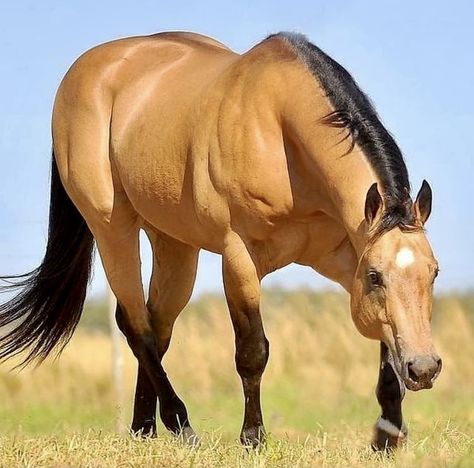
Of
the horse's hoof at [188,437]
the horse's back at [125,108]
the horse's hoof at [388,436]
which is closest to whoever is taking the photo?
the horse's hoof at [388,436]

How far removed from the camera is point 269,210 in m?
5.98

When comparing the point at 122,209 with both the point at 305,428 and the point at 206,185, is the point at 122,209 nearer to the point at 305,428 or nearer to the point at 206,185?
the point at 206,185

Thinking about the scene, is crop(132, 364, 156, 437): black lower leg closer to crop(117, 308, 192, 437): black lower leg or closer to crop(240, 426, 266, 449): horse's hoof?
crop(117, 308, 192, 437): black lower leg

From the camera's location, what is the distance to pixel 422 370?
201 inches

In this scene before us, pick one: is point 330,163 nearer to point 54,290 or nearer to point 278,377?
point 54,290

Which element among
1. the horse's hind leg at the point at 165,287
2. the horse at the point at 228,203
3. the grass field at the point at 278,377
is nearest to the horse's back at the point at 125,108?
the horse at the point at 228,203

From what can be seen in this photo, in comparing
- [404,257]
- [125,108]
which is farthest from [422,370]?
[125,108]

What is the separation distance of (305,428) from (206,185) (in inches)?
148

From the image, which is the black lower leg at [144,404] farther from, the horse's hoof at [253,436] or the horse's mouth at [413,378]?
the horse's mouth at [413,378]

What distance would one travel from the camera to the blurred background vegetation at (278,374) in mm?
10492

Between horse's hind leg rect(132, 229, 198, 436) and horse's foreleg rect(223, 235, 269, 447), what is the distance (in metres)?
1.31

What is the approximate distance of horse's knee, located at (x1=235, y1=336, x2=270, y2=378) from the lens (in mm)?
6156

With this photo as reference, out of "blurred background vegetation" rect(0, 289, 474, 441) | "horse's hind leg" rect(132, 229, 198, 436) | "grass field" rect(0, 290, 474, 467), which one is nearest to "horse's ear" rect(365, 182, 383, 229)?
"horse's hind leg" rect(132, 229, 198, 436)

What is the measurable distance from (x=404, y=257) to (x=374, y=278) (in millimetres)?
192
